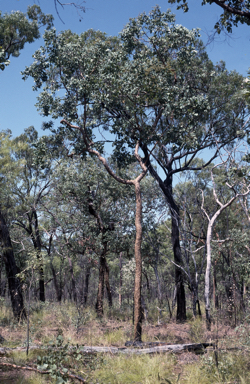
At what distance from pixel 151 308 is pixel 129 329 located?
776 centimetres

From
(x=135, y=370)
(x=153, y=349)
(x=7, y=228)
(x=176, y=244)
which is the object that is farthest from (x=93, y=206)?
(x=135, y=370)

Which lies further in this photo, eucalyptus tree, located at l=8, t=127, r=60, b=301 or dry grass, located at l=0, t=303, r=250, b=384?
eucalyptus tree, located at l=8, t=127, r=60, b=301

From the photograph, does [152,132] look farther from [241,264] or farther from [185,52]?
[241,264]

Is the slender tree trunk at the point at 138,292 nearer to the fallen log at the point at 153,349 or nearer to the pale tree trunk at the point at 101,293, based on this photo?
the fallen log at the point at 153,349

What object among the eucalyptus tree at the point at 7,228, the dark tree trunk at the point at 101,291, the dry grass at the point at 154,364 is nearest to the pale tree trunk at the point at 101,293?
the dark tree trunk at the point at 101,291

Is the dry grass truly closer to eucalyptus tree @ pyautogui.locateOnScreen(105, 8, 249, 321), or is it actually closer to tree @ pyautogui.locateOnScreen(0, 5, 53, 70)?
eucalyptus tree @ pyautogui.locateOnScreen(105, 8, 249, 321)

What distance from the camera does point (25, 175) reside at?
21062 millimetres

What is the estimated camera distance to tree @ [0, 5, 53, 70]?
14.1m

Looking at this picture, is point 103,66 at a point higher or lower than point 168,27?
lower

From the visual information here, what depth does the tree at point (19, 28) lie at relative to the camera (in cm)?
1409

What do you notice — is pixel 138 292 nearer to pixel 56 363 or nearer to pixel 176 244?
pixel 56 363

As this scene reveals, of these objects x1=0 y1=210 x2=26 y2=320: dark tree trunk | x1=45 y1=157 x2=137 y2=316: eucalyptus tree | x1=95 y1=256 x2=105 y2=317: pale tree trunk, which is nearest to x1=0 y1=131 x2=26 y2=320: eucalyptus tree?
x1=0 y1=210 x2=26 y2=320: dark tree trunk

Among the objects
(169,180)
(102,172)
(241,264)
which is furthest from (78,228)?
(241,264)

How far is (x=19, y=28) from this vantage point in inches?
571
